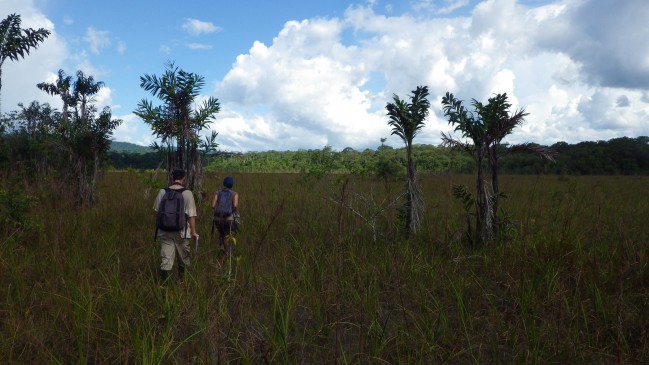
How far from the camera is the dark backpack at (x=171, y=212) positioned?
185 inches

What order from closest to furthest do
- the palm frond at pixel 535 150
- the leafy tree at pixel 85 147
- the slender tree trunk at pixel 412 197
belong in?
the palm frond at pixel 535 150
the slender tree trunk at pixel 412 197
the leafy tree at pixel 85 147

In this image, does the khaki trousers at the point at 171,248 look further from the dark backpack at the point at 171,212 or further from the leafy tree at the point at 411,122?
the leafy tree at the point at 411,122

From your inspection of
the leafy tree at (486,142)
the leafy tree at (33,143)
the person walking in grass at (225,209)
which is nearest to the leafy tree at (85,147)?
the leafy tree at (33,143)

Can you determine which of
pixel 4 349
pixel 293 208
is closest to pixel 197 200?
pixel 293 208

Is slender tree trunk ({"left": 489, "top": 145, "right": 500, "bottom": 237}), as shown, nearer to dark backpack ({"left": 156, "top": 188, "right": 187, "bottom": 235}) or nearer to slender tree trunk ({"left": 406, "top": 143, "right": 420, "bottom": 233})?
slender tree trunk ({"left": 406, "top": 143, "right": 420, "bottom": 233})

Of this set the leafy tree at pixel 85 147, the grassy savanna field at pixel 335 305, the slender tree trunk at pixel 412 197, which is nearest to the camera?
the grassy savanna field at pixel 335 305

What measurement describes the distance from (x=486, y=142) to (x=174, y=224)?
4.75 meters

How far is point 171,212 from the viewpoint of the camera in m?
4.70

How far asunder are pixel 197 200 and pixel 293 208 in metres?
2.97

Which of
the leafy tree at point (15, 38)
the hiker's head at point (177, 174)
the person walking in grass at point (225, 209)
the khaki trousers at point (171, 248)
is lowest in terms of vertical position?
the khaki trousers at point (171, 248)

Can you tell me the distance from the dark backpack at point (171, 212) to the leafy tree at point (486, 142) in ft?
13.5

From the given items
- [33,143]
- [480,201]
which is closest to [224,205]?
[480,201]

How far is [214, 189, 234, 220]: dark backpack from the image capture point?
20.1ft

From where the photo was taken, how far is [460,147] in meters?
5.70
